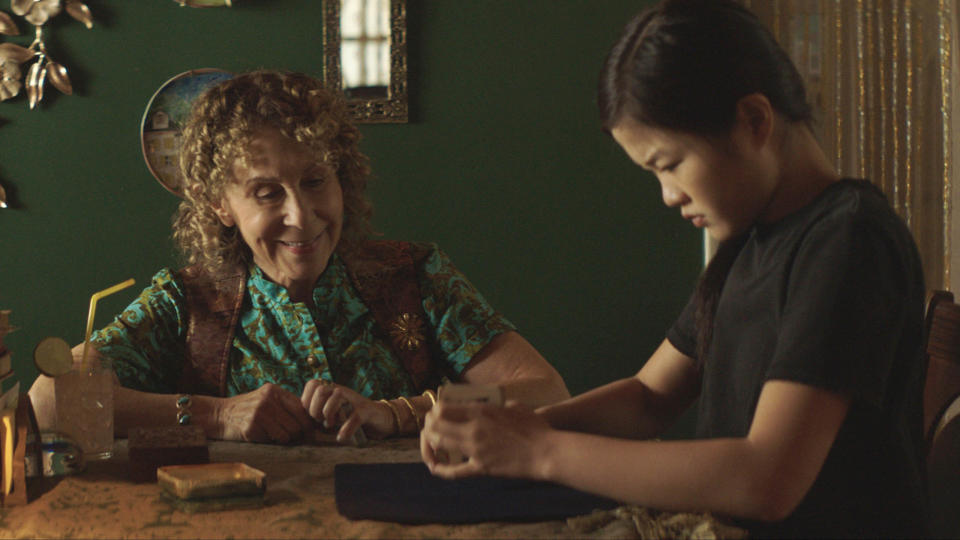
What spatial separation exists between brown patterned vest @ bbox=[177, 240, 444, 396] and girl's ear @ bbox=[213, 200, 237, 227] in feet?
0.38

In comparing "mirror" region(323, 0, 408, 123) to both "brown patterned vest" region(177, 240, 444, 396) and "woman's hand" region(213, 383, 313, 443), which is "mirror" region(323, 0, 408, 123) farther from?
"woman's hand" region(213, 383, 313, 443)

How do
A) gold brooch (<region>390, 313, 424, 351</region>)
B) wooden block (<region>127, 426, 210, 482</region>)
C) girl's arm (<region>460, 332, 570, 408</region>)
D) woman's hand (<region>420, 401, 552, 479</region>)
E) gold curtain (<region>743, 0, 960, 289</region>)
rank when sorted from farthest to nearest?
gold curtain (<region>743, 0, 960, 289</region>) < gold brooch (<region>390, 313, 424, 351</region>) < girl's arm (<region>460, 332, 570, 408</region>) < wooden block (<region>127, 426, 210, 482</region>) < woman's hand (<region>420, 401, 552, 479</region>)

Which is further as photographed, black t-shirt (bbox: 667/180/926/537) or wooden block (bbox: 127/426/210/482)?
wooden block (bbox: 127/426/210/482)

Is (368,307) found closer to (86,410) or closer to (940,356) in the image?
(86,410)

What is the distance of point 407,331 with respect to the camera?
2049 mm

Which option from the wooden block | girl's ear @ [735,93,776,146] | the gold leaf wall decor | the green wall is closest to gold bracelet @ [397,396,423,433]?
the wooden block

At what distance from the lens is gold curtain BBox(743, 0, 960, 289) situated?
9.63 feet

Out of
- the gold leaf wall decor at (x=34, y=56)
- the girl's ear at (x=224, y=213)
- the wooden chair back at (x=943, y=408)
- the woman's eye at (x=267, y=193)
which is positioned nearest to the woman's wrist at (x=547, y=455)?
the wooden chair back at (x=943, y=408)

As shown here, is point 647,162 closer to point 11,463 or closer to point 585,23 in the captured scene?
point 11,463

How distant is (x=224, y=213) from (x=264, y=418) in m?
0.67

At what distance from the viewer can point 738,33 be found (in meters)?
1.12

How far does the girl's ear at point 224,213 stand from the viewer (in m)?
2.07

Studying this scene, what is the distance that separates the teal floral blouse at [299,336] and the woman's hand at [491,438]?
81 cm

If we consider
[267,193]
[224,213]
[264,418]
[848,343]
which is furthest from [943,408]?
[224,213]
